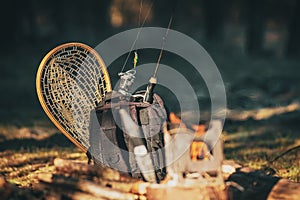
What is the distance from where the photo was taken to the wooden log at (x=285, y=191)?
592cm

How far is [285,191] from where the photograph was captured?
19.9 ft

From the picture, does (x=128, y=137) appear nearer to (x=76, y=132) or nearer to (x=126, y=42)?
(x=76, y=132)

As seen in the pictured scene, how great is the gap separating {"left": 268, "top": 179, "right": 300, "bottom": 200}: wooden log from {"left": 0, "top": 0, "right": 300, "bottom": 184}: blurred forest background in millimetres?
1680

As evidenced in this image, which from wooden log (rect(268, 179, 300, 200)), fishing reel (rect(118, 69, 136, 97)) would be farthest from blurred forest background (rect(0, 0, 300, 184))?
wooden log (rect(268, 179, 300, 200))

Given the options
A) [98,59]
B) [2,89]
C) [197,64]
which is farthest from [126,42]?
[98,59]

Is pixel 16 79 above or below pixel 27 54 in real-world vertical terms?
below

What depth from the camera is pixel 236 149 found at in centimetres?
1068

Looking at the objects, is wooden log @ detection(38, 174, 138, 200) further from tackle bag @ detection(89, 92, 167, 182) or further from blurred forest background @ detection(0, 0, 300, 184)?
blurred forest background @ detection(0, 0, 300, 184)

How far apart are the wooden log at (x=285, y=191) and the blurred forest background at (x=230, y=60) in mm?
1680

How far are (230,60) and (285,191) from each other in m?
23.5

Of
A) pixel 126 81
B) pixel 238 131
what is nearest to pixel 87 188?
pixel 126 81

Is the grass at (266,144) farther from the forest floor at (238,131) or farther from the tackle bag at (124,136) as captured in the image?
the tackle bag at (124,136)

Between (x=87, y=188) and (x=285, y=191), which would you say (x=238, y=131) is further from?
(x=87, y=188)

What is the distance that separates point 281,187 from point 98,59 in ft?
9.56
